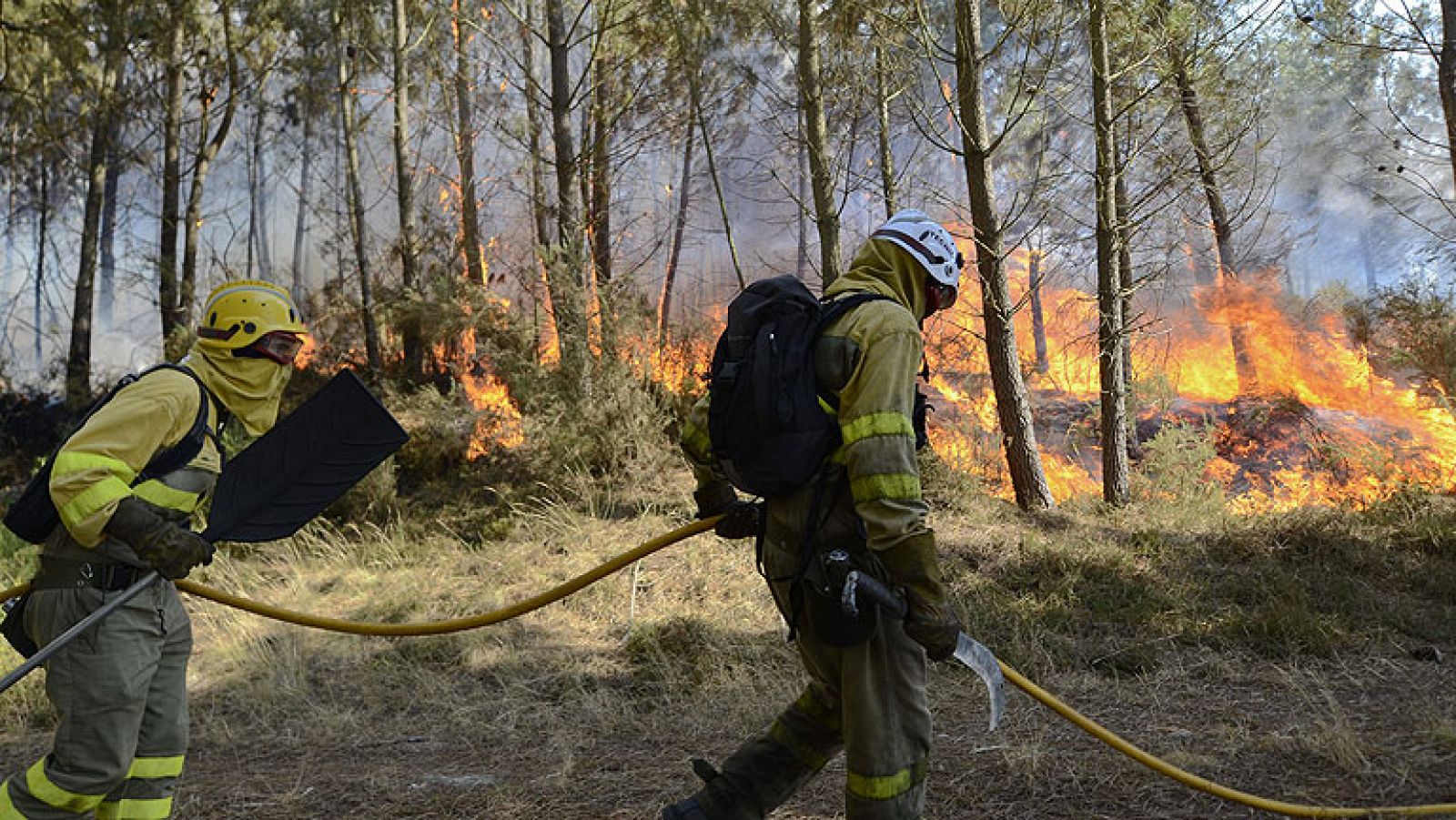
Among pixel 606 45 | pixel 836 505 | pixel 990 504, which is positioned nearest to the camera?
pixel 836 505

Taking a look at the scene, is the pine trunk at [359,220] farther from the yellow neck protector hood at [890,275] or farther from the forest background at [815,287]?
the yellow neck protector hood at [890,275]

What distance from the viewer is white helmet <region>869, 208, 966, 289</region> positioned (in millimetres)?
2930

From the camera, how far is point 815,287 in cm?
1446

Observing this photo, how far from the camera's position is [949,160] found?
20.3 metres

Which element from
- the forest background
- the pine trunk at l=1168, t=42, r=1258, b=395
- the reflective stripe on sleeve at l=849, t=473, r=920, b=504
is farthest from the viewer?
the pine trunk at l=1168, t=42, r=1258, b=395

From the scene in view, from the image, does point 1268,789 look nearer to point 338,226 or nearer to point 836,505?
point 836,505

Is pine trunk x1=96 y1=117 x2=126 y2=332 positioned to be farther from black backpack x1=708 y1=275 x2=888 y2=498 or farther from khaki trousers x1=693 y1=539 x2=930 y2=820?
khaki trousers x1=693 y1=539 x2=930 y2=820

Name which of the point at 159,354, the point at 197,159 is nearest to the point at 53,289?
the point at 159,354

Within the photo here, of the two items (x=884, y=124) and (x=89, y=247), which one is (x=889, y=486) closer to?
(x=884, y=124)

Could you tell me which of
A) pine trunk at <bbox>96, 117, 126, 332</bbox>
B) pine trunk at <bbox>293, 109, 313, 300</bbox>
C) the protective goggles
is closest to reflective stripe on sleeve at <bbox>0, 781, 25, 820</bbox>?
the protective goggles

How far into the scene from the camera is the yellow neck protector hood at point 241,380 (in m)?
3.15

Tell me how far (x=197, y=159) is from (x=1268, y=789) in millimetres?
15270

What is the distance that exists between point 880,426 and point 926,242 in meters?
0.72

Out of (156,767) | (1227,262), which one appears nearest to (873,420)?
(156,767)
